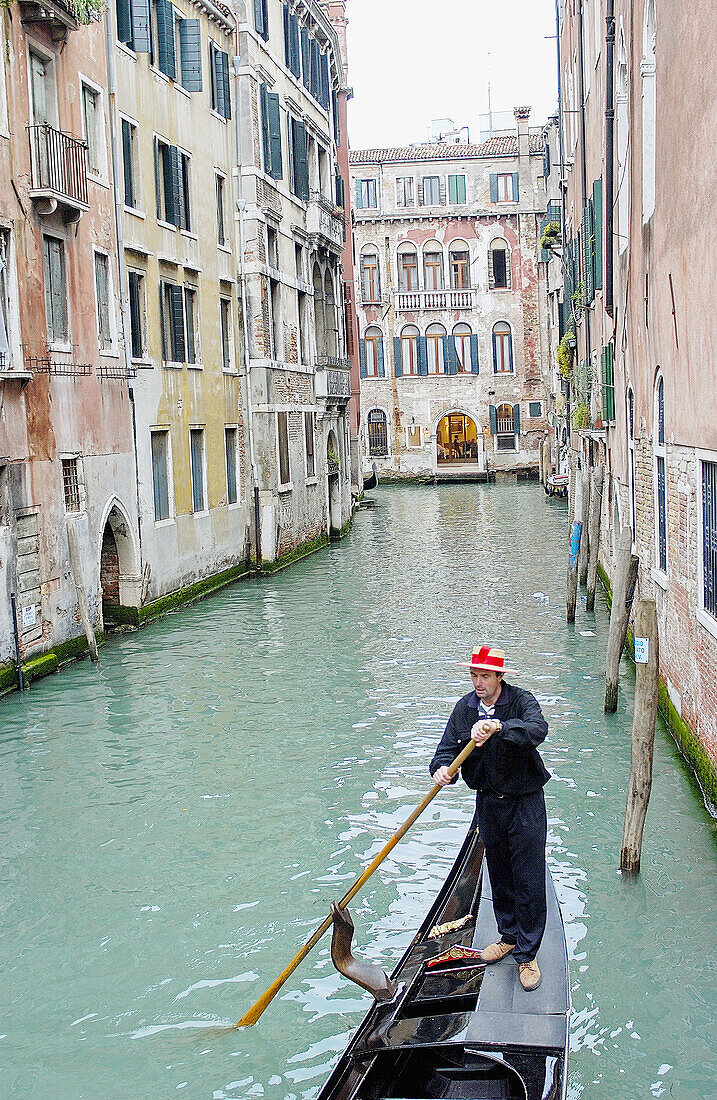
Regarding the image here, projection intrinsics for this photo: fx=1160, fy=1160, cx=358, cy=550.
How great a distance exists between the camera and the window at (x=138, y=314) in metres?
15.3

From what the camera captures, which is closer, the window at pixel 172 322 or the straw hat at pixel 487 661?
the straw hat at pixel 487 661

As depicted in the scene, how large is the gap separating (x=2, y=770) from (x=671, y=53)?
24.3 ft

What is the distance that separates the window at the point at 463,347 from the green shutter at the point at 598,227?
89.0ft

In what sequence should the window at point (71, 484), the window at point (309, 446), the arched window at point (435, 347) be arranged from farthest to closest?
the arched window at point (435, 347), the window at point (309, 446), the window at point (71, 484)

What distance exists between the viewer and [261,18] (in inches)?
798

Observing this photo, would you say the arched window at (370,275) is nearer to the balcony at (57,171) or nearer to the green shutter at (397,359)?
the green shutter at (397,359)

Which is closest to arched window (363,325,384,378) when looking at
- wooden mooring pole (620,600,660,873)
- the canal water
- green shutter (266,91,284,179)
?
green shutter (266,91,284,179)

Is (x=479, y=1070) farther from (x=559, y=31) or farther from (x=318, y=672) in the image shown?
(x=559, y=31)

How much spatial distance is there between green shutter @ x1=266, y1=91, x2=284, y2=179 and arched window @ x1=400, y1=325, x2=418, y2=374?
71.9ft

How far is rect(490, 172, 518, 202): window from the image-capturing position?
4203 centimetres

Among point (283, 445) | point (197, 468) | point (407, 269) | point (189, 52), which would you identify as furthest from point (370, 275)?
point (197, 468)

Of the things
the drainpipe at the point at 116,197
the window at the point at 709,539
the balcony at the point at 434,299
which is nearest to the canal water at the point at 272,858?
the window at the point at 709,539

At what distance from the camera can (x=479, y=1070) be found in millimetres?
4312

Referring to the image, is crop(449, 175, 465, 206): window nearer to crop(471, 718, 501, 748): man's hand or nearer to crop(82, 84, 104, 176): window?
crop(82, 84, 104, 176): window
